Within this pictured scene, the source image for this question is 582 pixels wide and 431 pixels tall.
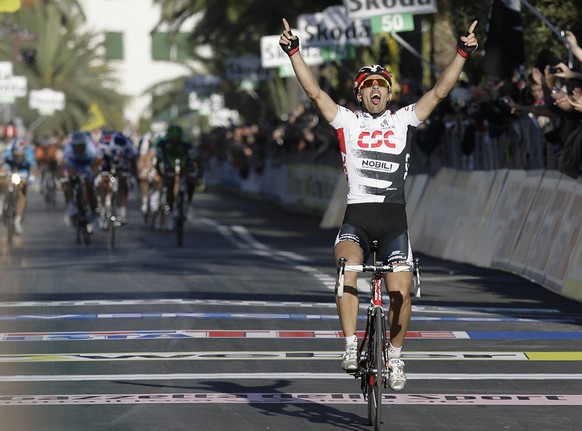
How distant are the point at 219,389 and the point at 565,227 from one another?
7716mm

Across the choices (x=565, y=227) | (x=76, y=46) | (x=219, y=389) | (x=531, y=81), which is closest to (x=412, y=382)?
(x=219, y=389)

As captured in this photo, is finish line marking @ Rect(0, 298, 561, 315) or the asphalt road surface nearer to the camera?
the asphalt road surface

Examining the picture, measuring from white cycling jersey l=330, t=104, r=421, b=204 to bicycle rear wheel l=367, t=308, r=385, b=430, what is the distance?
3.09ft

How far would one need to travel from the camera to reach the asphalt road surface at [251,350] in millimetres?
9898

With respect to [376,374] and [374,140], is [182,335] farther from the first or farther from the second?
[376,374]

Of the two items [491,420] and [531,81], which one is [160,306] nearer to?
[531,81]

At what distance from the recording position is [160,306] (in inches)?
650

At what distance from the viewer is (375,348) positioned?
30.9 ft

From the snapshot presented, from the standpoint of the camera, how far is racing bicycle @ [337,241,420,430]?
30.4 ft

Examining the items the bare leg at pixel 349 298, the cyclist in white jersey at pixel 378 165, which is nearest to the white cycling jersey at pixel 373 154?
the cyclist in white jersey at pixel 378 165

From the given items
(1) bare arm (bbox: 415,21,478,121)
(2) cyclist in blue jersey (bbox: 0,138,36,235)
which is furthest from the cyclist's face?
(1) bare arm (bbox: 415,21,478,121)

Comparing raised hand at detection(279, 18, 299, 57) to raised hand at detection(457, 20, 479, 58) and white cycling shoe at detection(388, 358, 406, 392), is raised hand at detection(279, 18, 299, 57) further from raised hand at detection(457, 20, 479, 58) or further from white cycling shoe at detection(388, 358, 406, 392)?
white cycling shoe at detection(388, 358, 406, 392)

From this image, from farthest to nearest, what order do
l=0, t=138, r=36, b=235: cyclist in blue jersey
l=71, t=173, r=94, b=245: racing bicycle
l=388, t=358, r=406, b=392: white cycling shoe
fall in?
l=0, t=138, r=36, b=235: cyclist in blue jersey → l=71, t=173, r=94, b=245: racing bicycle → l=388, t=358, r=406, b=392: white cycling shoe

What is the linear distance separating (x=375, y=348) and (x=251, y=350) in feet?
12.1
